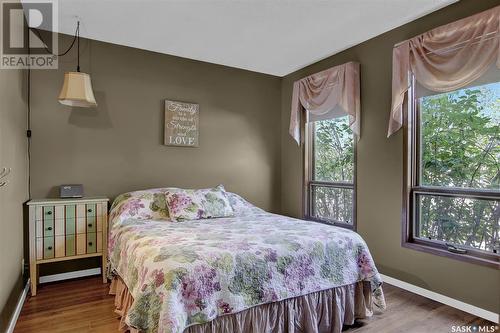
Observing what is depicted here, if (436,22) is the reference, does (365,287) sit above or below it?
below

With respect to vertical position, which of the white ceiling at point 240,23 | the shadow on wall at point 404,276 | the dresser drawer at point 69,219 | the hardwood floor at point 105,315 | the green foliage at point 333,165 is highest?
the white ceiling at point 240,23

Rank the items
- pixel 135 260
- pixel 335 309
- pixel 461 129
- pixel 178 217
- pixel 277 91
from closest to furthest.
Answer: pixel 135 260 < pixel 335 309 < pixel 461 129 < pixel 178 217 < pixel 277 91

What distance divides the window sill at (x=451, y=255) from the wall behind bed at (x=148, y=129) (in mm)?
2093

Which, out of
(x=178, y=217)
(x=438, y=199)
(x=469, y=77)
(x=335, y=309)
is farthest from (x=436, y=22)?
(x=178, y=217)

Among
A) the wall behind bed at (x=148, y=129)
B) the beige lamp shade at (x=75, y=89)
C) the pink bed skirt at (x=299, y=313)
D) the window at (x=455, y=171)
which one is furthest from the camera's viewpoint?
the wall behind bed at (x=148, y=129)

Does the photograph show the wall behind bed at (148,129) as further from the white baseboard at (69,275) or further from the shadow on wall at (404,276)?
the shadow on wall at (404,276)

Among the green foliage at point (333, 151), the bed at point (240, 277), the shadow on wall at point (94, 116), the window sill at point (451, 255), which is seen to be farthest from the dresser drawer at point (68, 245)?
the window sill at point (451, 255)

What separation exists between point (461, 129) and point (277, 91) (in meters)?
2.61

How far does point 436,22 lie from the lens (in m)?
2.68

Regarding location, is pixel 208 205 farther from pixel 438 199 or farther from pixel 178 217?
pixel 438 199

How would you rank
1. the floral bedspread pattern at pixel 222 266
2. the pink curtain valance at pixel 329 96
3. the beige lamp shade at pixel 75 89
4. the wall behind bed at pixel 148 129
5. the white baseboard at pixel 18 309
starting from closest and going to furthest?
the floral bedspread pattern at pixel 222 266
the white baseboard at pixel 18 309
the beige lamp shade at pixel 75 89
the wall behind bed at pixel 148 129
the pink curtain valance at pixel 329 96

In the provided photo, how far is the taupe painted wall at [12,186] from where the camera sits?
6.29ft

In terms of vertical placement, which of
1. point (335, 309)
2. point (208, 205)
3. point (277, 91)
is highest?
point (277, 91)

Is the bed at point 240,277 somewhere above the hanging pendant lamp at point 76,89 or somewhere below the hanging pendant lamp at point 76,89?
below
